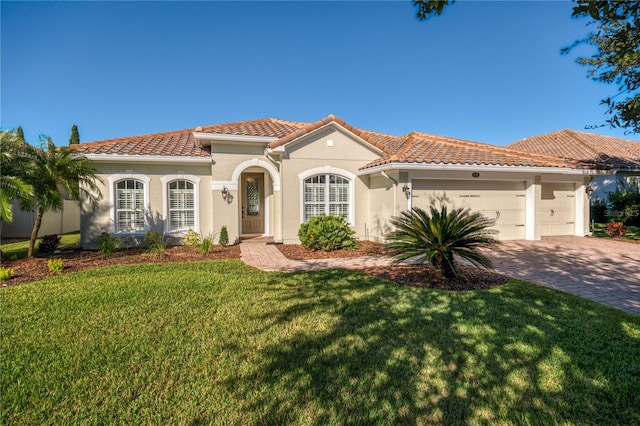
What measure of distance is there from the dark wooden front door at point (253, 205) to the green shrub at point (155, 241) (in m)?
4.39

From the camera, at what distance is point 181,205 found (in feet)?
48.0

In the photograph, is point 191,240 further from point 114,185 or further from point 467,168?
point 467,168

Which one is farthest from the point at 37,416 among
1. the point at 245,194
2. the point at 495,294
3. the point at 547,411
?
the point at 245,194

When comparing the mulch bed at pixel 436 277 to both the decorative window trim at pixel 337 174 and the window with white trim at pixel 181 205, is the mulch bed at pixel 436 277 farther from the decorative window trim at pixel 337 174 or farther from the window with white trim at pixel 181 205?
the window with white trim at pixel 181 205

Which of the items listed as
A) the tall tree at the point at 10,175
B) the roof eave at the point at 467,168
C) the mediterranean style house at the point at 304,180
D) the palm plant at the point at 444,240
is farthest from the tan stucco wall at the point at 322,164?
the tall tree at the point at 10,175

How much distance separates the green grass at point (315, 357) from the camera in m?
3.46

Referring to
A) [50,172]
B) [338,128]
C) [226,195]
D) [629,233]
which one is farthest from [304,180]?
[629,233]

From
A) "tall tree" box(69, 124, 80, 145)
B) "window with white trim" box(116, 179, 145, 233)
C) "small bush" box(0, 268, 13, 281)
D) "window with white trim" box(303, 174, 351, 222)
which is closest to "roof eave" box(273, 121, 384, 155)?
"window with white trim" box(303, 174, 351, 222)

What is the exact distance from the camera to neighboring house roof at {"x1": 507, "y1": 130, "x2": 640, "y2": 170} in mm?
22875

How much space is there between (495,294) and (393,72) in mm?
14592

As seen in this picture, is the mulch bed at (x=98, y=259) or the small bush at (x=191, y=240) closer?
the mulch bed at (x=98, y=259)

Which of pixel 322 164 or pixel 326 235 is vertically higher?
pixel 322 164

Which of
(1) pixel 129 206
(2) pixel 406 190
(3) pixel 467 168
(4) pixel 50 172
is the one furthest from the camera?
(1) pixel 129 206

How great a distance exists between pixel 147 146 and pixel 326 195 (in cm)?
852
